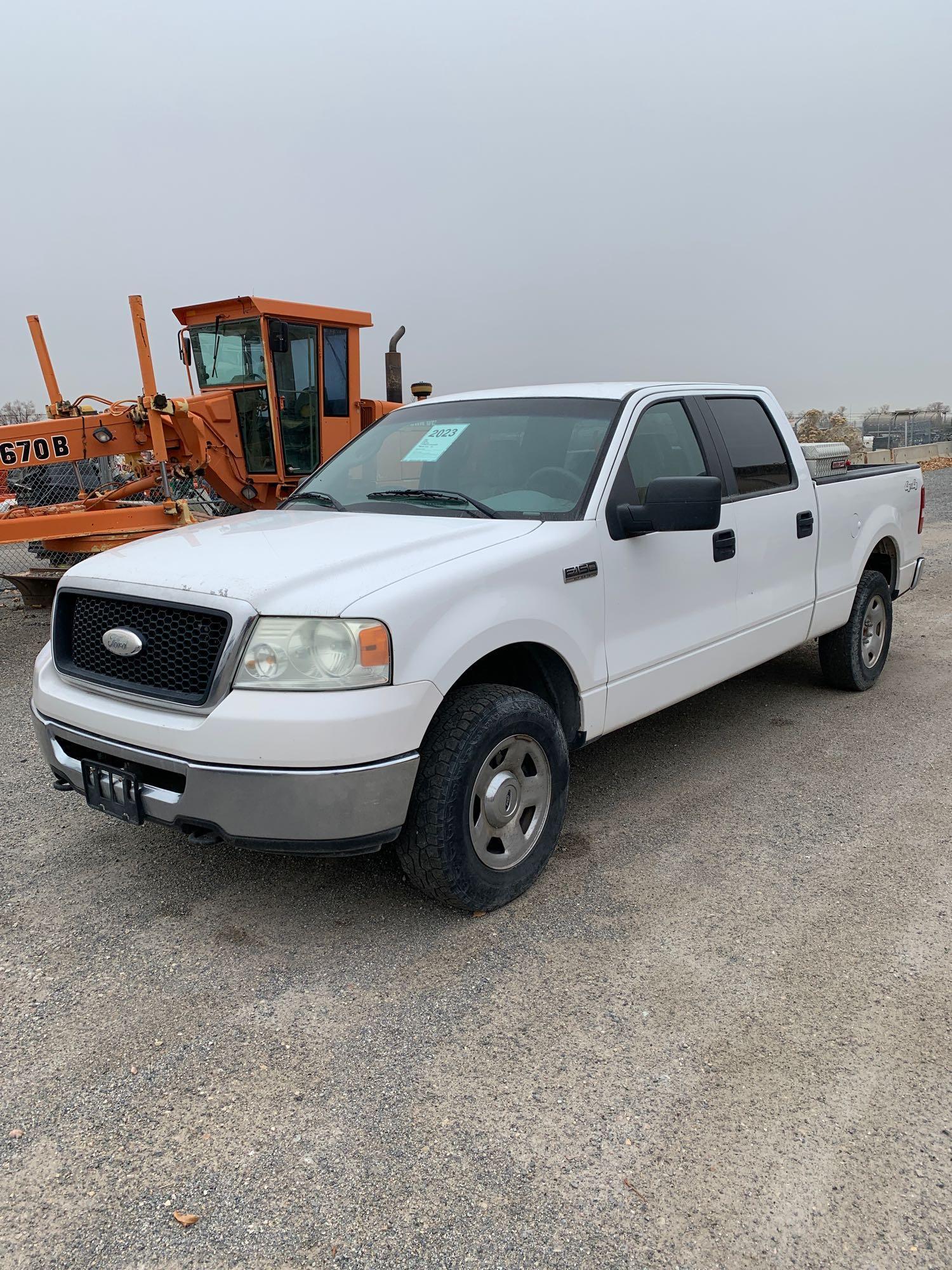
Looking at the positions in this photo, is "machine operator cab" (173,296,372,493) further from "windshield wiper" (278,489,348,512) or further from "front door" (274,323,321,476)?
"windshield wiper" (278,489,348,512)

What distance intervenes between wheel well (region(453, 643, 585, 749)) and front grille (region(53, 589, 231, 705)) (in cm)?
102

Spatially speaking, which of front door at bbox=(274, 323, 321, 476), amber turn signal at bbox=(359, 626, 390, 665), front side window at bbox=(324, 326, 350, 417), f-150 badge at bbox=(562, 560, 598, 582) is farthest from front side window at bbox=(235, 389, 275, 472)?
amber turn signal at bbox=(359, 626, 390, 665)

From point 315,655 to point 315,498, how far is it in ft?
5.67

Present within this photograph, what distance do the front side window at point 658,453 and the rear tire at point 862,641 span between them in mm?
1919

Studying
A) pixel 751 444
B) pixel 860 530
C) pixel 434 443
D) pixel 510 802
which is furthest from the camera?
pixel 860 530

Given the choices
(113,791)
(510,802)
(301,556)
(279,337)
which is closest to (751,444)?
(510,802)

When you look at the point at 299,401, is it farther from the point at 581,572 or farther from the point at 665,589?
the point at 581,572

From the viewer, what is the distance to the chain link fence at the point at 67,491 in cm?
960

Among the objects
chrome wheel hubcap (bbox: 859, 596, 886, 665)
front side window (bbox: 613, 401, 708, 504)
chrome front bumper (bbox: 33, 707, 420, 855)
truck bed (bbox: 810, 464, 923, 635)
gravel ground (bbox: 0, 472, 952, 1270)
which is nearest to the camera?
gravel ground (bbox: 0, 472, 952, 1270)

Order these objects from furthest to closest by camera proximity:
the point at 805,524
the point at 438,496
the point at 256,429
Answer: the point at 256,429
the point at 805,524
the point at 438,496

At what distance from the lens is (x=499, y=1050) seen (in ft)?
8.79

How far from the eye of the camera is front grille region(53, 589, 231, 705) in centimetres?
303

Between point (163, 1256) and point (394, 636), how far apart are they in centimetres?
165

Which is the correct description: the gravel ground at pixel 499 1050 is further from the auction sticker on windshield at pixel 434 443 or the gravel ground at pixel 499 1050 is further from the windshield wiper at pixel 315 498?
the auction sticker on windshield at pixel 434 443
